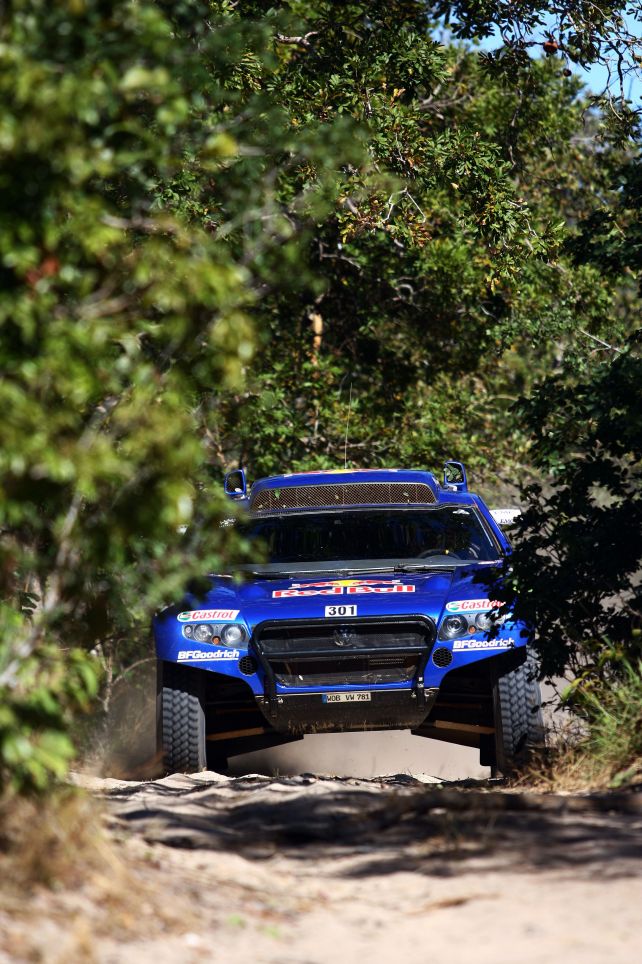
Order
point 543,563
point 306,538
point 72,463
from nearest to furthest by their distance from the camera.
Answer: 1. point 72,463
2. point 543,563
3. point 306,538

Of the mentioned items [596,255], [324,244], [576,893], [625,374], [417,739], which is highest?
[324,244]

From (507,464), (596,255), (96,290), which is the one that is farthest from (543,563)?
(507,464)

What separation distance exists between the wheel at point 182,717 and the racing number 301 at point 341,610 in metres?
0.83

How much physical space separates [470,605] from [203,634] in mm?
1455

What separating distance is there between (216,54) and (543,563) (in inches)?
123

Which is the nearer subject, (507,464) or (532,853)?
(532,853)

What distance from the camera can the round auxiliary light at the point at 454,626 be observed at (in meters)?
7.54

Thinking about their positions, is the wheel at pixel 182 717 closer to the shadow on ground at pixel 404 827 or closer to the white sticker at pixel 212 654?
the white sticker at pixel 212 654

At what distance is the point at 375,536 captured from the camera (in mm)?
8773

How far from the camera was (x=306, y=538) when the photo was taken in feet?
28.8

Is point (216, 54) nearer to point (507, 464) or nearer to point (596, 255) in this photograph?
point (596, 255)

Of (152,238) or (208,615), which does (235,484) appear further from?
(152,238)

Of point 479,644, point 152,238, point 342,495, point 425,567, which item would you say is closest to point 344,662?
point 479,644

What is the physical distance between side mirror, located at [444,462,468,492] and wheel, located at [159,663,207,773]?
303 centimetres
